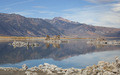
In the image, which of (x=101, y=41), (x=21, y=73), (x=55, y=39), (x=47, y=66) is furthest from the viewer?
(x=55, y=39)

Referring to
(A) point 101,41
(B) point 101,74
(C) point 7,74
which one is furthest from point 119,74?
(A) point 101,41

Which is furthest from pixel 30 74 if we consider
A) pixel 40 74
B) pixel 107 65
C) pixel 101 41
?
pixel 101 41

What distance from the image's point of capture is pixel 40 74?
16266 mm

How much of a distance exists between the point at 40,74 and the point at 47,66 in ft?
10.5

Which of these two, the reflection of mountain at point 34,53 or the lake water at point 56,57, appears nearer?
the lake water at point 56,57

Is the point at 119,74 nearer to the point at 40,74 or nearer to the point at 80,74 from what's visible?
the point at 80,74

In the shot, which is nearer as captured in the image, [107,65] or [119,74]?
[119,74]

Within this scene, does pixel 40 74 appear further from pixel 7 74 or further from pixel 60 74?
pixel 7 74

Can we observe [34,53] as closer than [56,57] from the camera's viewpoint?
No

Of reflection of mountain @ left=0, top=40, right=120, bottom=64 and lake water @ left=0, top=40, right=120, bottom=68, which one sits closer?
lake water @ left=0, top=40, right=120, bottom=68

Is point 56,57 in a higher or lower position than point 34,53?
lower

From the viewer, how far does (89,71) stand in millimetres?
15945

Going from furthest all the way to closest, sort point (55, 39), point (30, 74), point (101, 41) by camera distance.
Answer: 1. point (55, 39)
2. point (101, 41)
3. point (30, 74)

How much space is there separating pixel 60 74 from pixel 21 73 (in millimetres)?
3741
